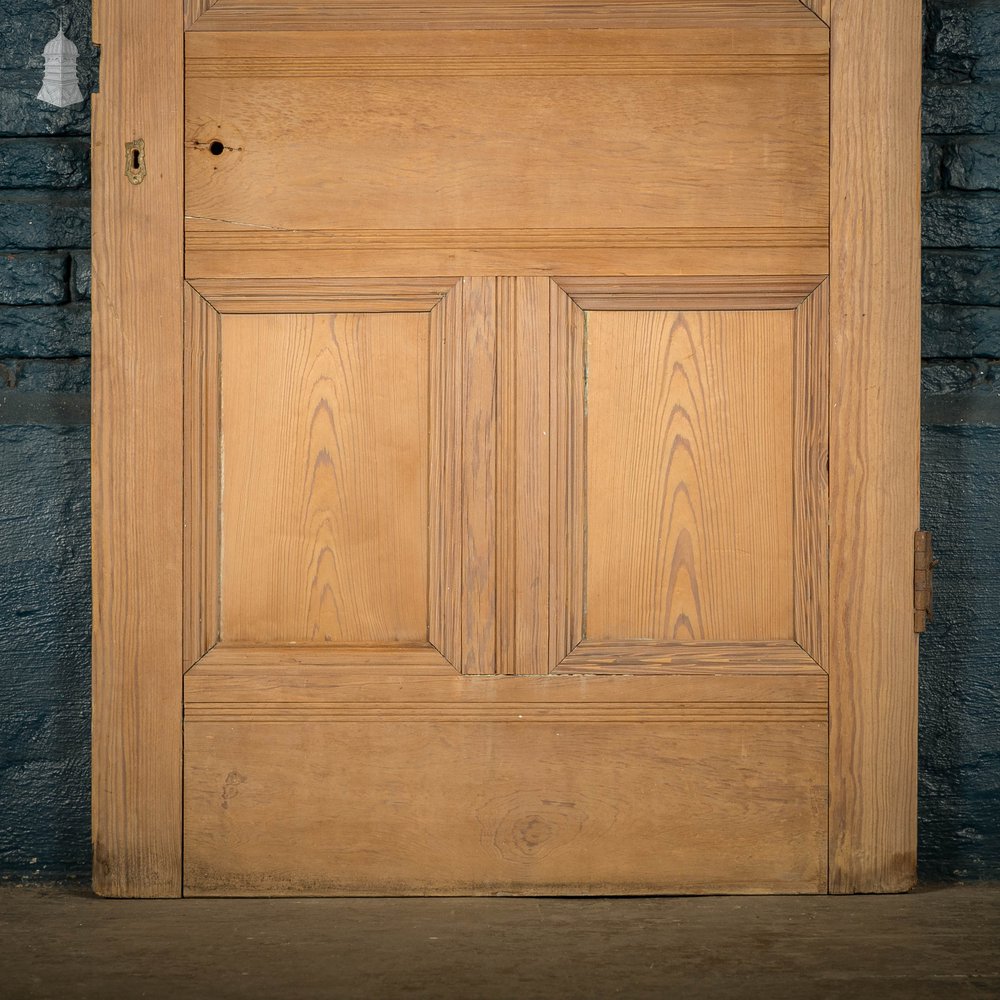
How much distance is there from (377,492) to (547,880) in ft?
2.28

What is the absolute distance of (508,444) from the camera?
1.69 meters

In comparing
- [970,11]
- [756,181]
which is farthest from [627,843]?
[970,11]

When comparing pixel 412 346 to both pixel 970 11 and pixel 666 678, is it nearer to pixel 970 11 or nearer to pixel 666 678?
pixel 666 678

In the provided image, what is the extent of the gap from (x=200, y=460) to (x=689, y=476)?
0.80 metres

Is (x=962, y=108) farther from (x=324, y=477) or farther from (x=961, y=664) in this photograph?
(x=324, y=477)

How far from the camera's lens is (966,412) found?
1.77 metres

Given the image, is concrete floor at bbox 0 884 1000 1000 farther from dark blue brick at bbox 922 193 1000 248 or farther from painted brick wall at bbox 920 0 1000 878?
dark blue brick at bbox 922 193 1000 248

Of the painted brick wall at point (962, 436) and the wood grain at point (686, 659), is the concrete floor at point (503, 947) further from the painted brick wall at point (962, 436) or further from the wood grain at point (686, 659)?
the wood grain at point (686, 659)

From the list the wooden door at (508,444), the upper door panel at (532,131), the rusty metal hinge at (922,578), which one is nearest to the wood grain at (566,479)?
the wooden door at (508,444)

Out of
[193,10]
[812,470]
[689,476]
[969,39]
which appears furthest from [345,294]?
[969,39]

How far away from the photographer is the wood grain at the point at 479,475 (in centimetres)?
168

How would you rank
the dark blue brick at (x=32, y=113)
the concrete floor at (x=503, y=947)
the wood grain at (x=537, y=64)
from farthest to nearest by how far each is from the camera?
the dark blue brick at (x=32, y=113), the wood grain at (x=537, y=64), the concrete floor at (x=503, y=947)

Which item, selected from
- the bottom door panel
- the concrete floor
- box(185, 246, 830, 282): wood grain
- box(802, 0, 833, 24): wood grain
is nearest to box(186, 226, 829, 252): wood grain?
box(185, 246, 830, 282): wood grain

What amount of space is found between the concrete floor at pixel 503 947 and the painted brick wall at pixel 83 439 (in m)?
0.19
